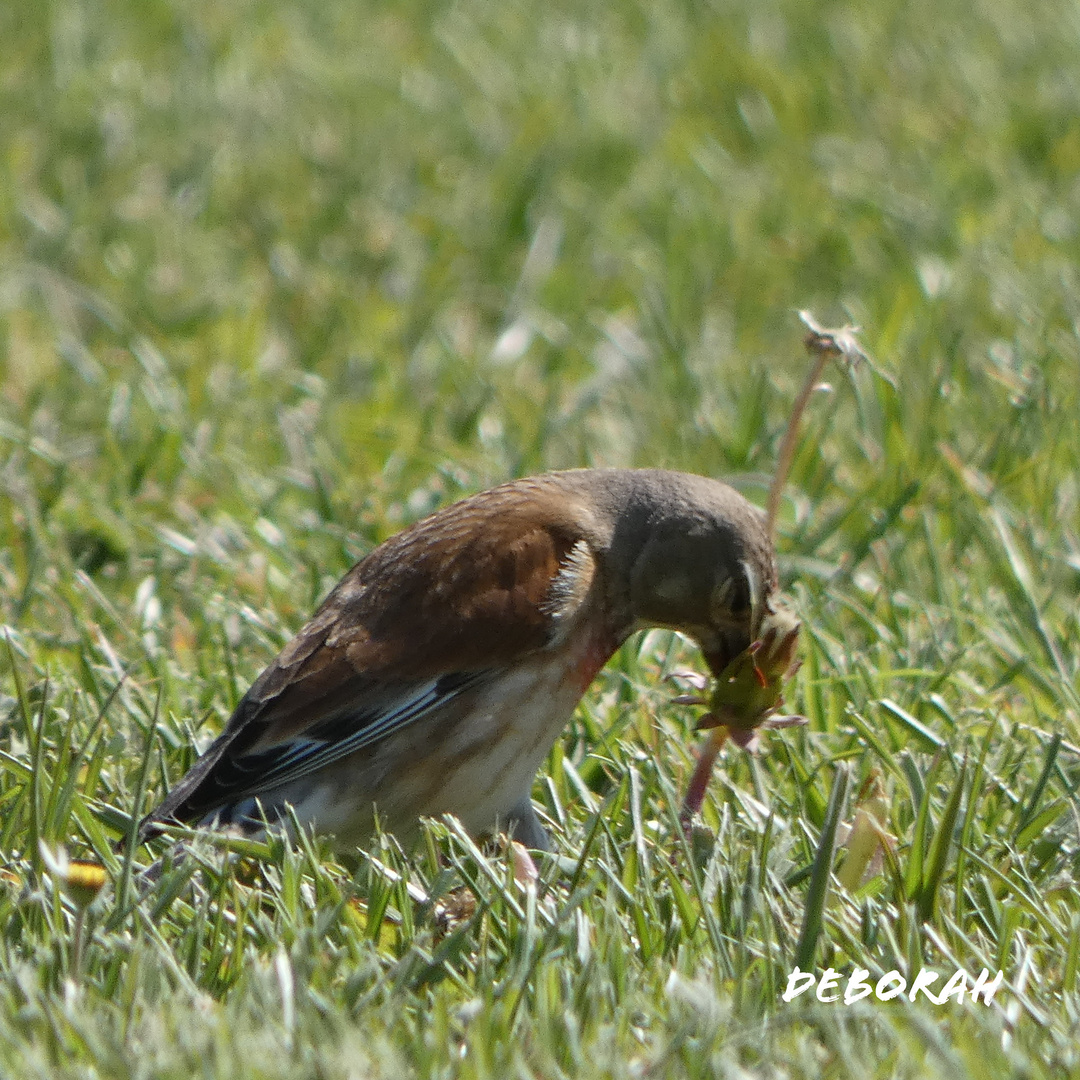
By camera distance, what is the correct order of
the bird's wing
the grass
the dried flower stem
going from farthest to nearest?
the dried flower stem, the bird's wing, the grass

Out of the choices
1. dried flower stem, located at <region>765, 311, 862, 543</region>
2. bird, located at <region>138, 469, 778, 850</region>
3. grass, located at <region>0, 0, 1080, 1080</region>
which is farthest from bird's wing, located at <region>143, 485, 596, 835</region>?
dried flower stem, located at <region>765, 311, 862, 543</region>

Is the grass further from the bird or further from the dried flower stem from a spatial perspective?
the dried flower stem

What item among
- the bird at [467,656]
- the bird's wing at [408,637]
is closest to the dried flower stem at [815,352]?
the bird at [467,656]

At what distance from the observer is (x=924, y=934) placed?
302 centimetres

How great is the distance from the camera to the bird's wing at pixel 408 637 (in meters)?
3.53

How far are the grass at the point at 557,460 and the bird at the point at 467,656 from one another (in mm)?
150

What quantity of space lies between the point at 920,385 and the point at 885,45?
131 inches

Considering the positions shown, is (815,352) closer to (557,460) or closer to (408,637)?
(408,637)

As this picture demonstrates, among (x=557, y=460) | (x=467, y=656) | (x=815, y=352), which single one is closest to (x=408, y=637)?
(x=467, y=656)

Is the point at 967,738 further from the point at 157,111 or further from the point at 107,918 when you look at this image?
the point at 157,111

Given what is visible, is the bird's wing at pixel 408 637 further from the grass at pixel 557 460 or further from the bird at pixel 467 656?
the grass at pixel 557 460

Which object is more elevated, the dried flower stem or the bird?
the dried flower stem

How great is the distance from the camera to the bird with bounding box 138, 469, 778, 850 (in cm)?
354

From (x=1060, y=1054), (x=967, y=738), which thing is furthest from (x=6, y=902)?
(x=967, y=738)
